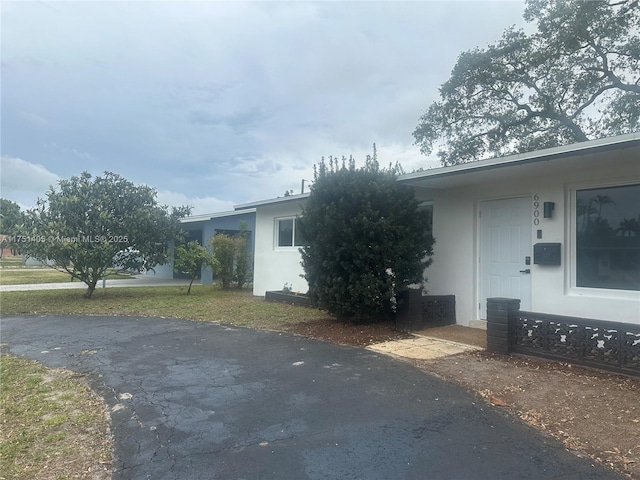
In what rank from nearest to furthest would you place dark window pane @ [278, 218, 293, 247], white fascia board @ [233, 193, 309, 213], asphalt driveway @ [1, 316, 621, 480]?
asphalt driveway @ [1, 316, 621, 480], white fascia board @ [233, 193, 309, 213], dark window pane @ [278, 218, 293, 247]

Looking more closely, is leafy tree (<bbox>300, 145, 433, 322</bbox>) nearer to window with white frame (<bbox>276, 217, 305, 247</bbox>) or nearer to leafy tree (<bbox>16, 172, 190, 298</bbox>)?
window with white frame (<bbox>276, 217, 305, 247</bbox>)

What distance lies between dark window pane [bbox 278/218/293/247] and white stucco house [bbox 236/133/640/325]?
486cm

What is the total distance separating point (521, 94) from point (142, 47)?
1458 cm

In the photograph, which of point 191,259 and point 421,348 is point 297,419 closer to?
point 421,348

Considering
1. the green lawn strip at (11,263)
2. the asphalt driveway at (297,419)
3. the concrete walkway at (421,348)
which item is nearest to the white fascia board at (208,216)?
the asphalt driveway at (297,419)

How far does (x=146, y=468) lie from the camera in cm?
314

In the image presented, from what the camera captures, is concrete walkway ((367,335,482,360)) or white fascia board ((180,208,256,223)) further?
white fascia board ((180,208,256,223))

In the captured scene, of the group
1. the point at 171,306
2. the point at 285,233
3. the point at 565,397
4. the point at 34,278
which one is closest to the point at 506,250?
the point at 565,397

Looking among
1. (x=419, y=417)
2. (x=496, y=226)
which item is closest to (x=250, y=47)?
(x=496, y=226)

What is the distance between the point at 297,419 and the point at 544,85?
1772 cm

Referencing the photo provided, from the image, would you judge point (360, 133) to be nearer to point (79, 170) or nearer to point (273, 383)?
point (79, 170)

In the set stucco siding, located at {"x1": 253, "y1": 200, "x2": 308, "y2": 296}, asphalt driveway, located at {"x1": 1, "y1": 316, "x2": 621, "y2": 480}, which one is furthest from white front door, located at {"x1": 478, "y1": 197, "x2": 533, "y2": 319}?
stucco siding, located at {"x1": 253, "y1": 200, "x2": 308, "y2": 296}

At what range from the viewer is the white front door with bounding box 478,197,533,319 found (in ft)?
24.8

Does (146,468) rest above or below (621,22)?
below
